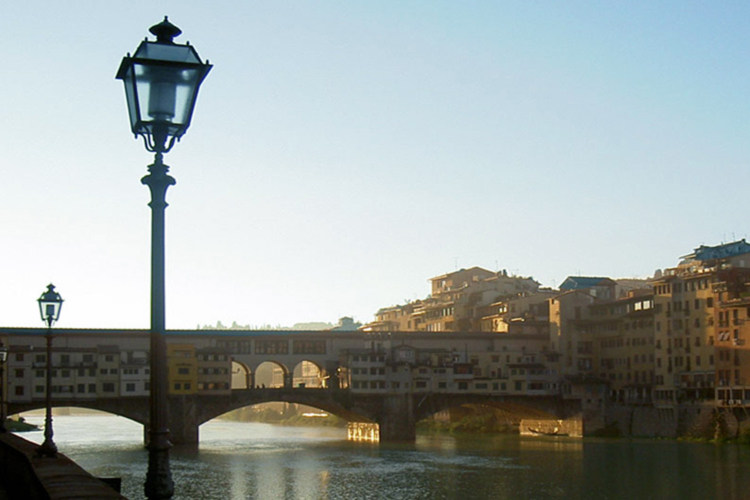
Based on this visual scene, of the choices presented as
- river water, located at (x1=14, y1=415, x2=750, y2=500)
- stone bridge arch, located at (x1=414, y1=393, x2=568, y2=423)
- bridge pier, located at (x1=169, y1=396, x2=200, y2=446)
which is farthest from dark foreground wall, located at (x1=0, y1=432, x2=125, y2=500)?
stone bridge arch, located at (x1=414, y1=393, x2=568, y2=423)

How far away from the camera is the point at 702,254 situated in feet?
258

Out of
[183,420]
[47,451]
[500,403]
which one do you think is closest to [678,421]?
[500,403]

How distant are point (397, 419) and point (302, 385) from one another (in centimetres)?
739

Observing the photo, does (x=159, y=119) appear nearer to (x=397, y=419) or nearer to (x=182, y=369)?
(x=182, y=369)

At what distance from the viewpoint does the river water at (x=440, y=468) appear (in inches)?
1635

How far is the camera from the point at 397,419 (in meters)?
72.1

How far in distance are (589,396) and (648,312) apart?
23.1 feet

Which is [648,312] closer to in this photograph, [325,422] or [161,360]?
[325,422]

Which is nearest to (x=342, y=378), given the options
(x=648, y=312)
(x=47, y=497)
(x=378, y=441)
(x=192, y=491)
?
(x=378, y=441)

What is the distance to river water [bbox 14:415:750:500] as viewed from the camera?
41.5m

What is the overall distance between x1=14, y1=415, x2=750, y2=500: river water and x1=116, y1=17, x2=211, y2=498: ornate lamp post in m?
32.7

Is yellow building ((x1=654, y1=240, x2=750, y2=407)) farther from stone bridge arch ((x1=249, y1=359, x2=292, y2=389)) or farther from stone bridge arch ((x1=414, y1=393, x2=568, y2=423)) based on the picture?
stone bridge arch ((x1=249, y1=359, x2=292, y2=389))

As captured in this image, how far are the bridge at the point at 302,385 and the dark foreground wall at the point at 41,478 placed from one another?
47.9 m

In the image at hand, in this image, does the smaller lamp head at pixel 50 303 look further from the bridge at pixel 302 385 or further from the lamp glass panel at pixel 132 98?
the bridge at pixel 302 385
